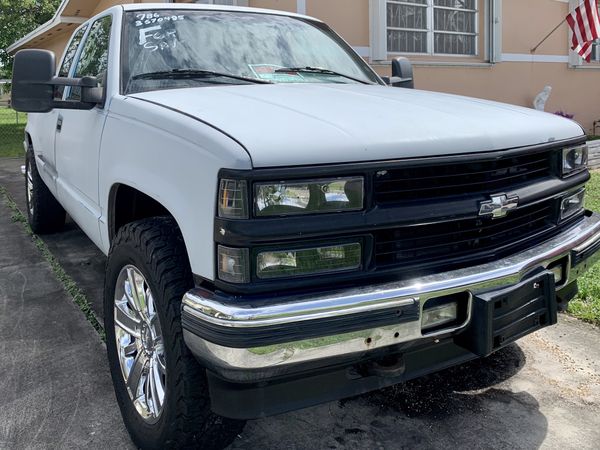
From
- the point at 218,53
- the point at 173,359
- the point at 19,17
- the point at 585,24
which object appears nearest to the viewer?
the point at 173,359

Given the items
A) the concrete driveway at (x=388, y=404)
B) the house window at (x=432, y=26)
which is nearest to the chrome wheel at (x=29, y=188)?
the concrete driveway at (x=388, y=404)

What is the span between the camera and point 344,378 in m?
2.06

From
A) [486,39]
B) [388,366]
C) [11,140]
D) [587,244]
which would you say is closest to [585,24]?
[486,39]

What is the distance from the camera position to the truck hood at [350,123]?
197cm

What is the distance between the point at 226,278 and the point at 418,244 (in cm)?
72

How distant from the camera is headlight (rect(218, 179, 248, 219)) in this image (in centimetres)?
190

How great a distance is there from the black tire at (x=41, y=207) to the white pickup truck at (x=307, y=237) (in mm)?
2871

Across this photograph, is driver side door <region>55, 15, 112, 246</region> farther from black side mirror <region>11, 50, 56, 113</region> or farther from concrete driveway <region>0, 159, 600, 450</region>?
concrete driveway <region>0, 159, 600, 450</region>

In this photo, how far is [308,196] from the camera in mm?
1960

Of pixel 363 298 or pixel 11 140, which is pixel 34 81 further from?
pixel 11 140

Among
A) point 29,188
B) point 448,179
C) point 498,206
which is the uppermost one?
point 448,179

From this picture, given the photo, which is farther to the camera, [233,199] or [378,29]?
[378,29]

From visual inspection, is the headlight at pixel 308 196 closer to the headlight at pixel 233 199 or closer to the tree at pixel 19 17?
the headlight at pixel 233 199

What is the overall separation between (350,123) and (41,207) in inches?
173
